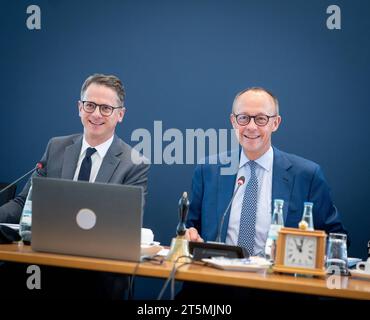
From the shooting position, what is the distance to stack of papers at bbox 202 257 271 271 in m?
2.37

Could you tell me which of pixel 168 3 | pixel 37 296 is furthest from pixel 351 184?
pixel 37 296

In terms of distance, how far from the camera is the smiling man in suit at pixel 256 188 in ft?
10.5

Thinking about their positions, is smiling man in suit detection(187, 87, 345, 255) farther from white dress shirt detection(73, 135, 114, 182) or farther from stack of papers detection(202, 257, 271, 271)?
stack of papers detection(202, 257, 271, 271)

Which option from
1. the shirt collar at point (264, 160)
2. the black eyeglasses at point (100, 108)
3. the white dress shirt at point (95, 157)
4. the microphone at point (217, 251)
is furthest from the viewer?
the black eyeglasses at point (100, 108)

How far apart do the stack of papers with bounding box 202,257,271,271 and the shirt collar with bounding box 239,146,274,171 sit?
2.81 ft

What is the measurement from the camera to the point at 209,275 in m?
2.25

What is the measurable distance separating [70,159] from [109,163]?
20cm

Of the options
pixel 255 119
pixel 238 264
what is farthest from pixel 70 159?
pixel 238 264

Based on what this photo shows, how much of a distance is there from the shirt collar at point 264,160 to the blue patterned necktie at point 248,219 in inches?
5.1

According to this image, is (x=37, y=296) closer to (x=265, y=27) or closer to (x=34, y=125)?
→ (x=34, y=125)

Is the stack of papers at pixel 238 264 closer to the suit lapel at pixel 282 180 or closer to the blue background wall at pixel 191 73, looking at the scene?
the suit lapel at pixel 282 180

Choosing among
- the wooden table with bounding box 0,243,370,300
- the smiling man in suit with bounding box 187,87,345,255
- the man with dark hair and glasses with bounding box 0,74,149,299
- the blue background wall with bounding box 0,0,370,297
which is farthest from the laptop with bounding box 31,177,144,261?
the blue background wall with bounding box 0,0,370,297

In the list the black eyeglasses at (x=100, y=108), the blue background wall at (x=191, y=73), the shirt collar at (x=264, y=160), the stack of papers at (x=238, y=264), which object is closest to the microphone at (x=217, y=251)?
the stack of papers at (x=238, y=264)

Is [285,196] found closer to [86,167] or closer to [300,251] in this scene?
[300,251]
